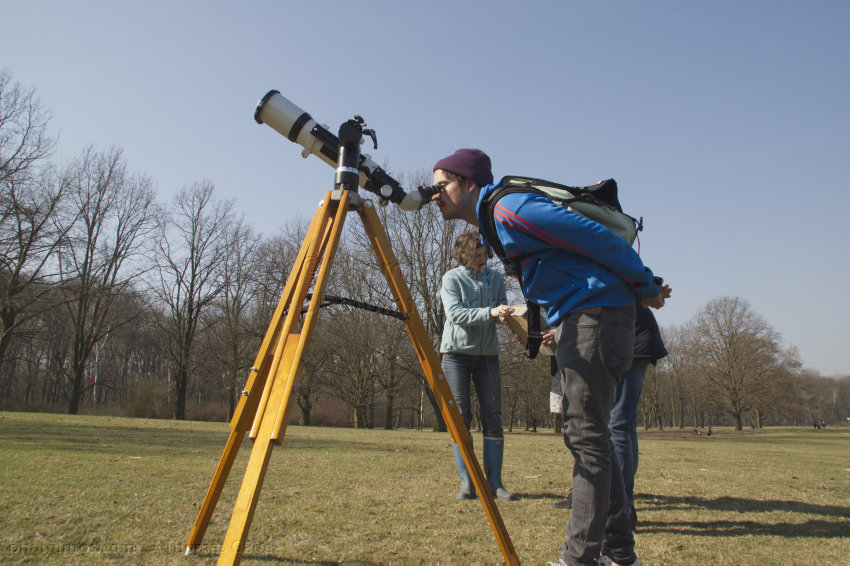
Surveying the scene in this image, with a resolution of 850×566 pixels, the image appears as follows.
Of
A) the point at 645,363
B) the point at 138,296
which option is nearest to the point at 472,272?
the point at 645,363

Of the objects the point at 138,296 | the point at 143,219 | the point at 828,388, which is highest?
the point at 143,219

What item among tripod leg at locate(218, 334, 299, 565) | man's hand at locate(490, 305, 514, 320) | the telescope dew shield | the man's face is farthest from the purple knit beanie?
tripod leg at locate(218, 334, 299, 565)

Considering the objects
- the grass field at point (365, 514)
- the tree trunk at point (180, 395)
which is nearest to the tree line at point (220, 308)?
the tree trunk at point (180, 395)

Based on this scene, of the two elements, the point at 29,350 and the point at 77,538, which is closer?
the point at 77,538

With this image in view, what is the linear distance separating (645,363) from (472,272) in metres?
1.72

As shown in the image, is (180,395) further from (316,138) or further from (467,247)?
(316,138)

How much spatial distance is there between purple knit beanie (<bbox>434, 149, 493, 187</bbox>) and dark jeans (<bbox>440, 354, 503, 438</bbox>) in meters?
2.02

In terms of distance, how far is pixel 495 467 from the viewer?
4.04 m

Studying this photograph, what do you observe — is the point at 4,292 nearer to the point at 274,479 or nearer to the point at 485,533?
the point at 274,479

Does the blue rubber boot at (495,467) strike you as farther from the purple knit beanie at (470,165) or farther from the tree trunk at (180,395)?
the tree trunk at (180,395)

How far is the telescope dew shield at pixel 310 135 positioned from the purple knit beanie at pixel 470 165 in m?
0.38

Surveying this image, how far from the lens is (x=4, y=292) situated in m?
17.6

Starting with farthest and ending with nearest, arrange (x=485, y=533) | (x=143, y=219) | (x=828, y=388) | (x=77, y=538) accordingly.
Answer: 1. (x=828, y=388)
2. (x=143, y=219)
3. (x=485, y=533)
4. (x=77, y=538)

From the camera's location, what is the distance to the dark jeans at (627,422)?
3291 millimetres
